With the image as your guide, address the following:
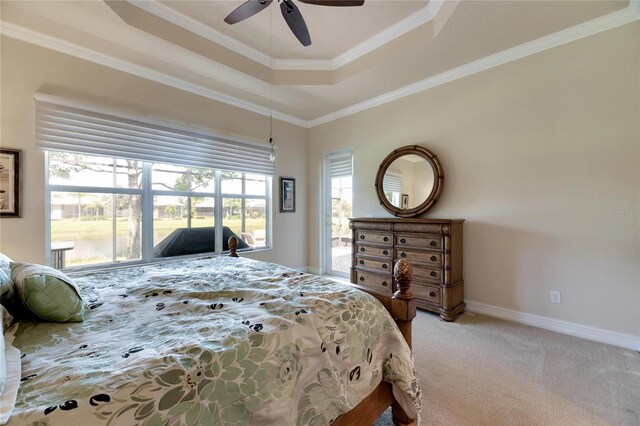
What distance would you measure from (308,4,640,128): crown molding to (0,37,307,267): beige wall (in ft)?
7.94

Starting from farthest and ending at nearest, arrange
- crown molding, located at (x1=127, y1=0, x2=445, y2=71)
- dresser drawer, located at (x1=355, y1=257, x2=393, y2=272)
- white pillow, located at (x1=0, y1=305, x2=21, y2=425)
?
dresser drawer, located at (x1=355, y1=257, x2=393, y2=272) < crown molding, located at (x1=127, y1=0, x2=445, y2=71) < white pillow, located at (x1=0, y1=305, x2=21, y2=425)

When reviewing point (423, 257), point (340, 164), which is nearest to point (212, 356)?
point (423, 257)

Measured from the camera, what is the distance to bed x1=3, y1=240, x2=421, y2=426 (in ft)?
2.24

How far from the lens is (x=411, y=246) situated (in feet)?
10.1

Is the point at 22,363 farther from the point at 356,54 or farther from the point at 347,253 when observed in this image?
Answer: the point at 347,253

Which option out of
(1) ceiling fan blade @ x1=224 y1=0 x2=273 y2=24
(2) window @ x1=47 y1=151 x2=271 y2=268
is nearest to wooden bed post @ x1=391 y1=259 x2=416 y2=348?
(1) ceiling fan blade @ x1=224 y1=0 x2=273 y2=24

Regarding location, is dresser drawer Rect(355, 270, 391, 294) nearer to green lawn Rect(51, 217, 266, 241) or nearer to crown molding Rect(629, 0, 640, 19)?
green lawn Rect(51, 217, 266, 241)

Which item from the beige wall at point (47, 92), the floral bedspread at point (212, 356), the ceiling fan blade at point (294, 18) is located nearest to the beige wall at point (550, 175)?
the ceiling fan blade at point (294, 18)

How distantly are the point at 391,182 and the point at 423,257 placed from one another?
47.5 inches

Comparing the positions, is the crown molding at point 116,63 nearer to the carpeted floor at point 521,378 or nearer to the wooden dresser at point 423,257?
the wooden dresser at point 423,257

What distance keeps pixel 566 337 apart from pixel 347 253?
3.02m

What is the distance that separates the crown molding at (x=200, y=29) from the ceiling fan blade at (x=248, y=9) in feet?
2.87

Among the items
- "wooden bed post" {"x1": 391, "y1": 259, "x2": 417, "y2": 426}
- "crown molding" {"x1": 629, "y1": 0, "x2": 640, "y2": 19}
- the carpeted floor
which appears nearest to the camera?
"wooden bed post" {"x1": 391, "y1": 259, "x2": 417, "y2": 426}

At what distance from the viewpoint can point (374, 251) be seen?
11.2 feet
